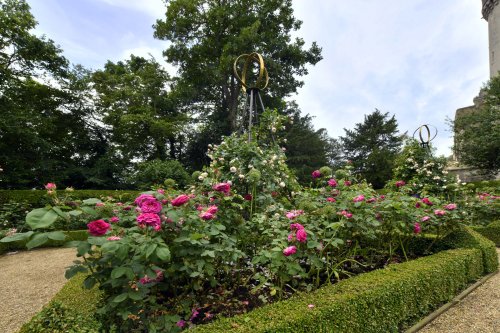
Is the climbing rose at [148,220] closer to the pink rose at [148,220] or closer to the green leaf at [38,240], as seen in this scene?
the pink rose at [148,220]

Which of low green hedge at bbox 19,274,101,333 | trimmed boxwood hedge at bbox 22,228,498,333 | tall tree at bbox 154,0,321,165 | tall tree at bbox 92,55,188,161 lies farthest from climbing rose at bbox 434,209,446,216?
tall tree at bbox 92,55,188,161

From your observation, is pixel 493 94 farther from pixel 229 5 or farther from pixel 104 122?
pixel 104 122

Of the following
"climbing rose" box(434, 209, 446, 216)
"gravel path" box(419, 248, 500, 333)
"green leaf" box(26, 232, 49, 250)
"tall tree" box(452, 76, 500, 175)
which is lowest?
"gravel path" box(419, 248, 500, 333)

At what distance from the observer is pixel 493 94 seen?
15.8m

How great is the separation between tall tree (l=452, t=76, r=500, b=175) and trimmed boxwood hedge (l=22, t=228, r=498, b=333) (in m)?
14.9

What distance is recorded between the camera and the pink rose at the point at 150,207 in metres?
1.50

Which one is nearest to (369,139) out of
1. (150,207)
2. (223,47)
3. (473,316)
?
(223,47)

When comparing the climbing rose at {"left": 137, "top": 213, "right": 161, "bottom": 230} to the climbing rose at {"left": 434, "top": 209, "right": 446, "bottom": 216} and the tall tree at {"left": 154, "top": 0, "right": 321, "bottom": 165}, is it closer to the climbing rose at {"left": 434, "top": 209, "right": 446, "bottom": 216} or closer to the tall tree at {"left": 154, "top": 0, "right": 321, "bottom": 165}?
the climbing rose at {"left": 434, "top": 209, "right": 446, "bottom": 216}

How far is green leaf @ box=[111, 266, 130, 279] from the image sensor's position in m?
1.34

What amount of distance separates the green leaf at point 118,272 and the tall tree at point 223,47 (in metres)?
14.0

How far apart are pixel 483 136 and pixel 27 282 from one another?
19.1 meters

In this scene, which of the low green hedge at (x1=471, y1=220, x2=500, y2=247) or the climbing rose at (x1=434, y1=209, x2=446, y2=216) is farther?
the low green hedge at (x1=471, y1=220, x2=500, y2=247)

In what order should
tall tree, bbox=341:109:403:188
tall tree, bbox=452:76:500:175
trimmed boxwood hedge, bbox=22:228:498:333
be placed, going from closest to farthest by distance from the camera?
trimmed boxwood hedge, bbox=22:228:498:333 → tall tree, bbox=452:76:500:175 → tall tree, bbox=341:109:403:188

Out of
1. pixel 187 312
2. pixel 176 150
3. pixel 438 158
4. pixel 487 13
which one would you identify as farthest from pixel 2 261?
pixel 487 13
